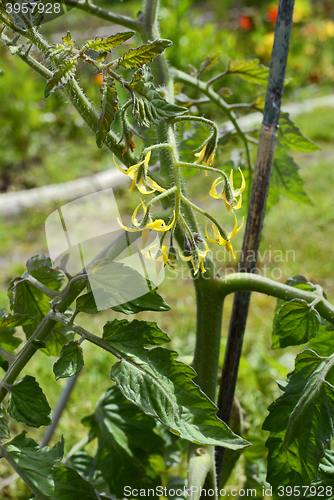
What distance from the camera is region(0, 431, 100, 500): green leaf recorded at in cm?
51

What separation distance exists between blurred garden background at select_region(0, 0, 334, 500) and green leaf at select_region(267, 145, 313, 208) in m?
0.03

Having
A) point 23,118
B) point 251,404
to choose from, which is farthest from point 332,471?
point 23,118

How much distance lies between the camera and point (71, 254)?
640 millimetres

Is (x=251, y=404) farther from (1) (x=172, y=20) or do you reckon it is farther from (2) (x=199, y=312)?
(1) (x=172, y=20)

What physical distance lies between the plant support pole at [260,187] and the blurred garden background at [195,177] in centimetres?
12

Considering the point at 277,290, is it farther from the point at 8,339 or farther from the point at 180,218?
the point at 8,339

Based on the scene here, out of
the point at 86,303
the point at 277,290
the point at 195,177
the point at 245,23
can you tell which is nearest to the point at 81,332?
the point at 86,303

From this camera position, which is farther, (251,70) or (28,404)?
(251,70)

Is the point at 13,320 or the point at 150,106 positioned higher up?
the point at 150,106

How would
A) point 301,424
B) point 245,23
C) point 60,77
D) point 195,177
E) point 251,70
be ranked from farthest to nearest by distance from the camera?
point 245,23
point 195,177
point 251,70
point 301,424
point 60,77

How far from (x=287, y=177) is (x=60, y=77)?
521 millimetres

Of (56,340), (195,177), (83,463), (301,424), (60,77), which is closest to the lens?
(60,77)

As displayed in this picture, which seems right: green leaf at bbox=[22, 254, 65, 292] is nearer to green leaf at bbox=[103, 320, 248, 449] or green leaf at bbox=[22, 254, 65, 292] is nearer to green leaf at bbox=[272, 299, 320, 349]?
green leaf at bbox=[103, 320, 248, 449]

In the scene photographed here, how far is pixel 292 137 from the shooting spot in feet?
2.64
